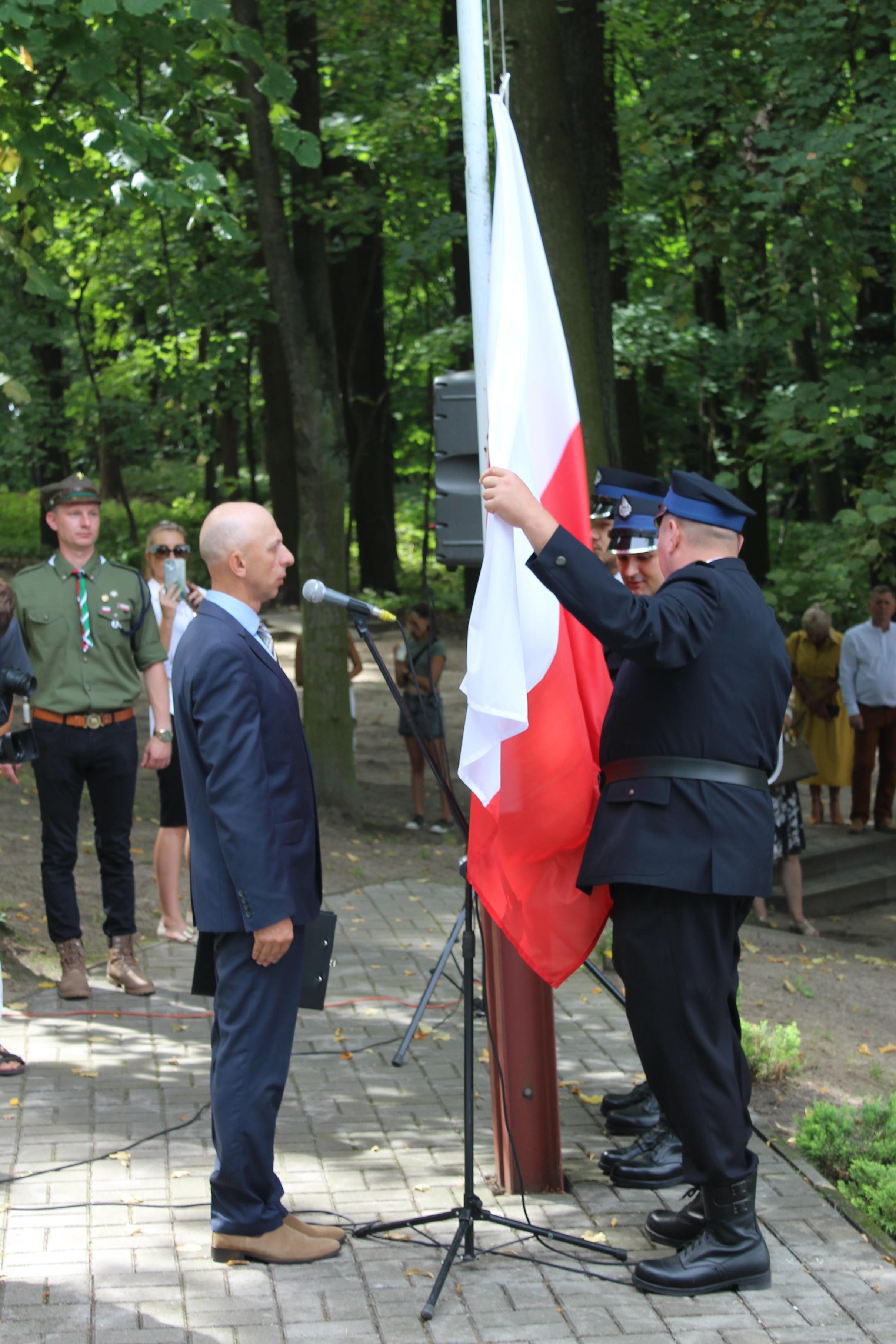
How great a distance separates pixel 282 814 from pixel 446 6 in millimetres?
11971

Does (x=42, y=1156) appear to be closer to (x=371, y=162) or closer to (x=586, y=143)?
(x=586, y=143)

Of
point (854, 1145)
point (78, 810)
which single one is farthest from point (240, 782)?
point (78, 810)

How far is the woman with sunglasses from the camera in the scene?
24.0ft

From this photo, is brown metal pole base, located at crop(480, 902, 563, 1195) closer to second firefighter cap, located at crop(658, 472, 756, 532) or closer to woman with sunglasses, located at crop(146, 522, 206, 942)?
second firefighter cap, located at crop(658, 472, 756, 532)

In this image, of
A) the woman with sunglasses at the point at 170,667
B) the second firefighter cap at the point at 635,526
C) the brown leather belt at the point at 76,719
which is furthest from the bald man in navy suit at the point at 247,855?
the woman with sunglasses at the point at 170,667

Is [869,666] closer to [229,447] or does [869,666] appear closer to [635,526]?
[635,526]

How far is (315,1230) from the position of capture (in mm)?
4246

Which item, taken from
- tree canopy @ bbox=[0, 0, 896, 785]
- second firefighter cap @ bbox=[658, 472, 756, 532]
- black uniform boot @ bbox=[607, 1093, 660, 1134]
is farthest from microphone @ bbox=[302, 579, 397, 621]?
tree canopy @ bbox=[0, 0, 896, 785]

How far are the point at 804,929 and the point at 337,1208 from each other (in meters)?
6.20

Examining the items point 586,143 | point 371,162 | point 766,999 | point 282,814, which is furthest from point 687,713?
point 371,162

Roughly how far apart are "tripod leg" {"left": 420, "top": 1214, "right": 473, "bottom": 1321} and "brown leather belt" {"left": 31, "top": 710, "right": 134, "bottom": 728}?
310cm

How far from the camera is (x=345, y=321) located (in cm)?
2280

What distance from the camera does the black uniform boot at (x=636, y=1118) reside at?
5.23 meters

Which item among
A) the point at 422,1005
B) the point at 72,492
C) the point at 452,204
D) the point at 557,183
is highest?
the point at 452,204
